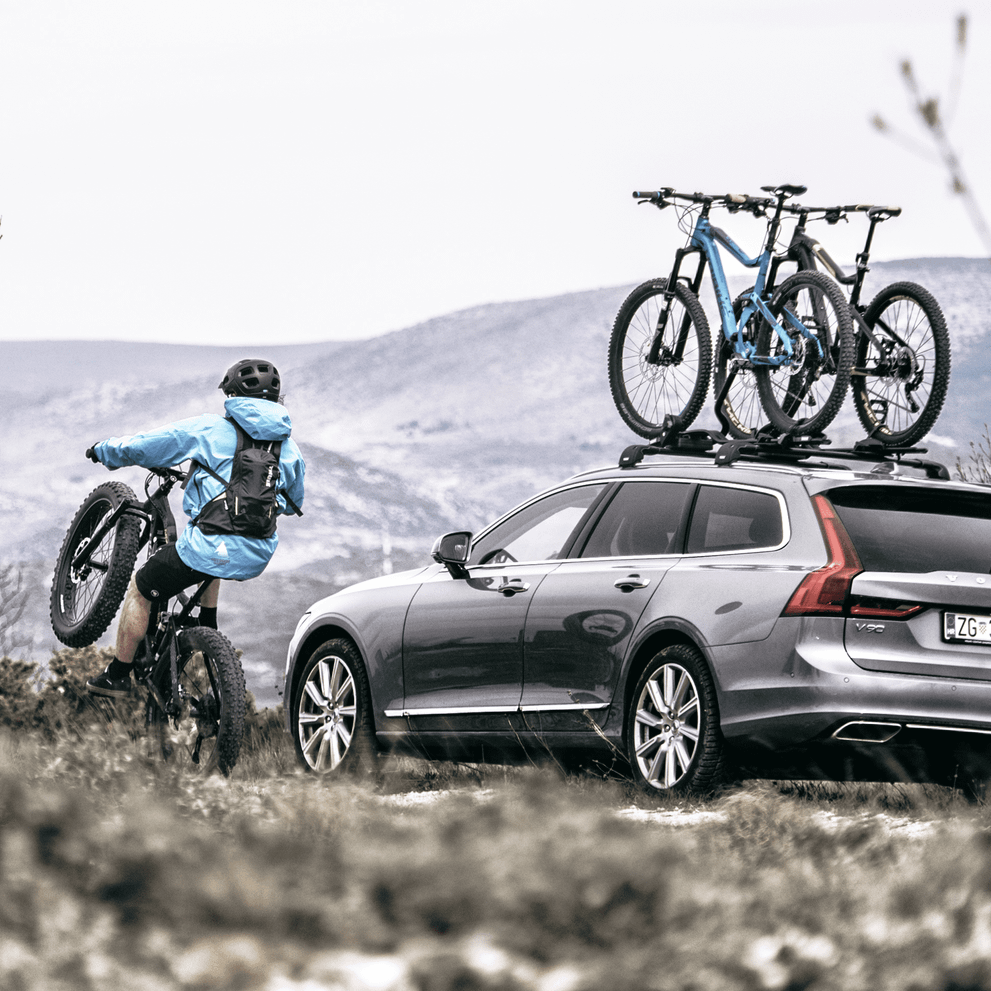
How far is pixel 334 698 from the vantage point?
9.80 m

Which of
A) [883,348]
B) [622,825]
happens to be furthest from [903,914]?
[883,348]

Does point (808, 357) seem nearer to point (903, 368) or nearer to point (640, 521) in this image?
point (903, 368)

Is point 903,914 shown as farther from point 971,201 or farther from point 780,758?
point 780,758

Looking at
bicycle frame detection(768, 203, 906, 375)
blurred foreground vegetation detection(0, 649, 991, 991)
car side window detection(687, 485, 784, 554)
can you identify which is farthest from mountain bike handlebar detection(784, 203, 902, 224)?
blurred foreground vegetation detection(0, 649, 991, 991)

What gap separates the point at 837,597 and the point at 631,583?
126 cm

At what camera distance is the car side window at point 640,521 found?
824 cm

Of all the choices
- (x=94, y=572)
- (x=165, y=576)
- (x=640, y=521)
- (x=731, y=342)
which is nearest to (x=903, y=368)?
(x=731, y=342)

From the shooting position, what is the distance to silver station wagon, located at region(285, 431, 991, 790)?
6906 millimetres

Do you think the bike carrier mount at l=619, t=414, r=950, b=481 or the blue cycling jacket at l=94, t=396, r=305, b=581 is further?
the blue cycling jacket at l=94, t=396, r=305, b=581

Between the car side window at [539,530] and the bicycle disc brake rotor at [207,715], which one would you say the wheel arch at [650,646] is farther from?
the bicycle disc brake rotor at [207,715]

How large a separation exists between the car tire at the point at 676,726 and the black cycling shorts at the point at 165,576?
2.32 m

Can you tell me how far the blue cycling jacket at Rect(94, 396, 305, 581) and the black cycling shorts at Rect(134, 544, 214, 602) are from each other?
67 millimetres

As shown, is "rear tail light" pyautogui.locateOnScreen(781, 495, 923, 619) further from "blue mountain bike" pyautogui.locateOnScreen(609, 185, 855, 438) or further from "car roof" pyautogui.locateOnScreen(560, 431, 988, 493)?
"blue mountain bike" pyautogui.locateOnScreen(609, 185, 855, 438)

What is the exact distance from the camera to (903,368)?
9.05 m
